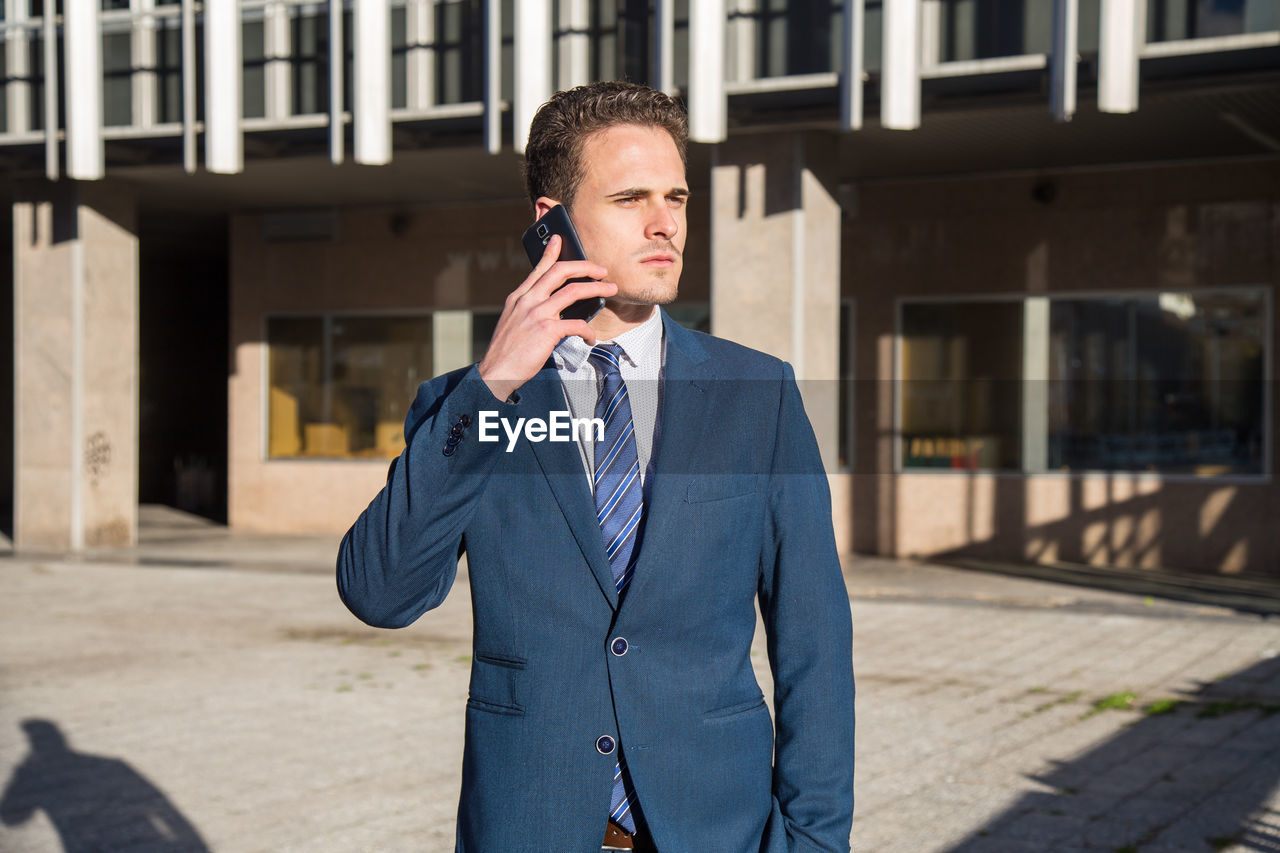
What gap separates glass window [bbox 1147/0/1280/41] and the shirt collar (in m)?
10.8

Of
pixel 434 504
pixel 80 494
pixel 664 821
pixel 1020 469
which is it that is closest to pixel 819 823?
pixel 664 821

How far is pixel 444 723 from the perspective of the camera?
789 cm

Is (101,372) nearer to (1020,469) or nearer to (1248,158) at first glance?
(1020,469)

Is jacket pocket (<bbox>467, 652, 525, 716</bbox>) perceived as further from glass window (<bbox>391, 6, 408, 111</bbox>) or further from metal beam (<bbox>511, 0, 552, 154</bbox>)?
glass window (<bbox>391, 6, 408, 111</bbox>)

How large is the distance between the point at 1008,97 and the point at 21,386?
485 inches

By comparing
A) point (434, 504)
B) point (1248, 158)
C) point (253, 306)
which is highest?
point (1248, 158)

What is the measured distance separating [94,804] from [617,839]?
477 centimetres

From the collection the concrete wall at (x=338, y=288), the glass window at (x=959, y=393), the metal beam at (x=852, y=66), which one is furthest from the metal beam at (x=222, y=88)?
the glass window at (x=959, y=393)

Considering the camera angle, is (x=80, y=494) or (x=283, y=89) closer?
(x=283, y=89)

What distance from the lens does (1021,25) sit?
12375 millimetres

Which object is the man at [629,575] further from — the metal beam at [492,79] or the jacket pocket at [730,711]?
the metal beam at [492,79]

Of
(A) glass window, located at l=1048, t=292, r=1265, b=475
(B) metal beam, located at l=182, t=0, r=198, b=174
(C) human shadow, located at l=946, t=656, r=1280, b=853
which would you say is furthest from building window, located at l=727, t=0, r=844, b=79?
(C) human shadow, located at l=946, t=656, r=1280, b=853

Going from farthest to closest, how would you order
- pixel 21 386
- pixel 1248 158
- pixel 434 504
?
1. pixel 21 386
2. pixel 1248 158
3. pixel 434 504

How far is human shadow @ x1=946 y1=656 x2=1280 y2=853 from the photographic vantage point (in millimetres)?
5727
